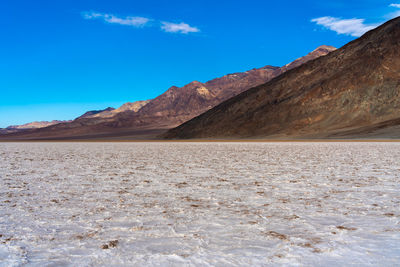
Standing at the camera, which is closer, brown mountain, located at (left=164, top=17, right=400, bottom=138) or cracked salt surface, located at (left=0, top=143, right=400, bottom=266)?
cracked salt surface, located at (left=0, top=143, right=400, bottom=266)

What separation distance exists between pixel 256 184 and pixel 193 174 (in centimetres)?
259

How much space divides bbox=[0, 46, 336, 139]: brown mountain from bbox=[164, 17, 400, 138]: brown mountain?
52489 mm

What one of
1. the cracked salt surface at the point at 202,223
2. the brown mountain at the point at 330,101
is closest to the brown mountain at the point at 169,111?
the brown mountain at the point at 330,101

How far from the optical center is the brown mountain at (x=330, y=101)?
184 feet

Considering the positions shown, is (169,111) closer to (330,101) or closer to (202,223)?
(330,101)

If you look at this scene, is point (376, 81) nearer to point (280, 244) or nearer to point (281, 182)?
point (281, 182)

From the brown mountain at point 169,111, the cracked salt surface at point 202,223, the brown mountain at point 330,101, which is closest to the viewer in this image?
the cracked salt surface at point 202,223

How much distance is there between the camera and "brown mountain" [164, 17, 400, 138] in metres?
55.9

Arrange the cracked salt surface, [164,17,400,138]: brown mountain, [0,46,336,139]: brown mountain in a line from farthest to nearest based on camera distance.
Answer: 1. [0,46,336,139]: brown mountain
2. [164,17,400,138]: brown mountain
3. the cracked salt surface

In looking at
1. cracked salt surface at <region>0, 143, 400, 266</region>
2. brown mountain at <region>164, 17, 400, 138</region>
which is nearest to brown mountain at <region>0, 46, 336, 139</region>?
brown mountain at <region>164, 17, 400, 138</region>

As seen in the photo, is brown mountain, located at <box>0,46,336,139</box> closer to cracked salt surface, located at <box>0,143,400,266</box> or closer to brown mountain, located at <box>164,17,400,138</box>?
brown mountain, located at <box>164,17,400,138</box>

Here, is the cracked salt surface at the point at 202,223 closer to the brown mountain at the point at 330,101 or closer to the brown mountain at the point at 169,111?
the brown mountain at the point at 330,101

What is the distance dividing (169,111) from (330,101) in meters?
102

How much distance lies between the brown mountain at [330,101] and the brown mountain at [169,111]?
2066 inches
